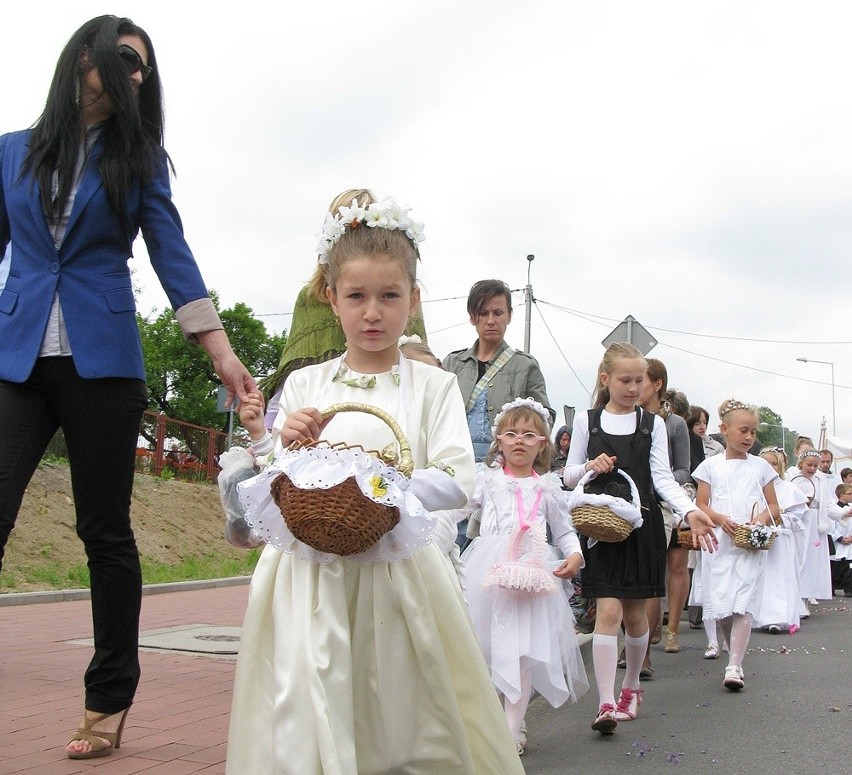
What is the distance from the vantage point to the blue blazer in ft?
12.6

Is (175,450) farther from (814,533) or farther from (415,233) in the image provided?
(415,233)

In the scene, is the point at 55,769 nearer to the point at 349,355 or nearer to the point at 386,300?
the point at 349,355

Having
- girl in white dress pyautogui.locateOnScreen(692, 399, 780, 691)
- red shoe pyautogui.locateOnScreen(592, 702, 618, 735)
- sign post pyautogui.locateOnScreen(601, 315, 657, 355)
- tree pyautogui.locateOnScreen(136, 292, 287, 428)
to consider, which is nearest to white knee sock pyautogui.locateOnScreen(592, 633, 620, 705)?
red shoe pyautogui.locateOnScreen(592, 702, 618, 735)

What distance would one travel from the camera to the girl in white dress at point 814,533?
1395 centimetres

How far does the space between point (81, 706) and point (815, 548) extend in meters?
11.3

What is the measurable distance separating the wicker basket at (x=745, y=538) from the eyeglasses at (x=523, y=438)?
7.49ft

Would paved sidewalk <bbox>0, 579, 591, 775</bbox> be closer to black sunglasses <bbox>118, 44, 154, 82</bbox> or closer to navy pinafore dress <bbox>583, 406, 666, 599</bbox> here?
navy pinafore dress <bbox>583, 406, 666, 599</bbox>

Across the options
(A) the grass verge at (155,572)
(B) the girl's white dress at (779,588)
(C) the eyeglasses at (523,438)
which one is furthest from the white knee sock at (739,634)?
A: (A) the grass verge at (155,572)

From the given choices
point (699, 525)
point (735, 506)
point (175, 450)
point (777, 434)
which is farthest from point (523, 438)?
point (777, 434)

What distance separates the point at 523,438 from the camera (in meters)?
5.62

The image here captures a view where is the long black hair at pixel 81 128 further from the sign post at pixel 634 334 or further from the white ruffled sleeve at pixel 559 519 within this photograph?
the sign post at pixel 634 334

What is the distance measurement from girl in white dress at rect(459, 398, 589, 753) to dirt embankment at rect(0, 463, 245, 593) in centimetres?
773

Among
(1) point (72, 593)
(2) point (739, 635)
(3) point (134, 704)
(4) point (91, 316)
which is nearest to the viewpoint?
(4) point (91, 316)

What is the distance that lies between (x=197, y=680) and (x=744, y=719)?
111 inches
